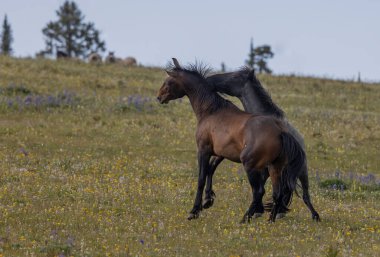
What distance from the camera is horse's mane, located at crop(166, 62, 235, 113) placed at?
13500mm

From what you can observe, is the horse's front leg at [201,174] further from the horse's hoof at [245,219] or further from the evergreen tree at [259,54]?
the evergreen tree at [259,54]

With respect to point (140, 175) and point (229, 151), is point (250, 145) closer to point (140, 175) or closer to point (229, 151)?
point (229, 151)

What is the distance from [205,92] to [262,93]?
129 cm

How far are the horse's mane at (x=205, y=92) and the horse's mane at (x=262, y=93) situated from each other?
892 millimetres

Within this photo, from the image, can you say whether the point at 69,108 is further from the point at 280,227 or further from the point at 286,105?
the point at 280,227

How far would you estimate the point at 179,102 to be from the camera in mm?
32438

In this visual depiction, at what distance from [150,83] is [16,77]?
7298 mm

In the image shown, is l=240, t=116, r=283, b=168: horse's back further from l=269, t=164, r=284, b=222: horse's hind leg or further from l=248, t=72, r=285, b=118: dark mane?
l=248, t=72, r=285, b=118: dark mane

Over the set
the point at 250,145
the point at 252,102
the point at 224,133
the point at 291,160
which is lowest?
the point at 291,160

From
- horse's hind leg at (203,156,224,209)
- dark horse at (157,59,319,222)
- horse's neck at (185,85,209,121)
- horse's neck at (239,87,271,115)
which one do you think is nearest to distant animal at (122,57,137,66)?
horse's neck at (239,87,271,115)

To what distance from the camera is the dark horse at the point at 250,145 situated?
39.9 ft

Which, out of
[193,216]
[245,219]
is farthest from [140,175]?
[245,219]

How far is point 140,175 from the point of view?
58.5 ft

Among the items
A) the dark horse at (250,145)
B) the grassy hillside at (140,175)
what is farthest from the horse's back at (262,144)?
the grassy hillside at (140,175)
